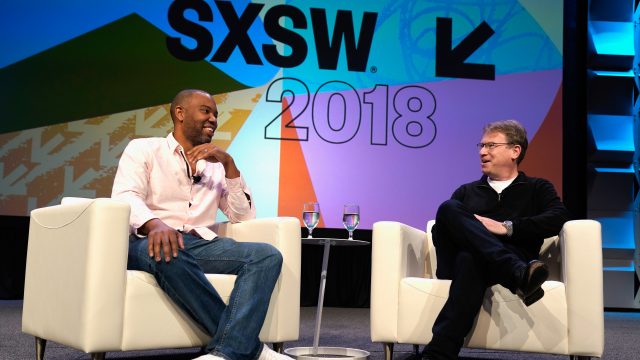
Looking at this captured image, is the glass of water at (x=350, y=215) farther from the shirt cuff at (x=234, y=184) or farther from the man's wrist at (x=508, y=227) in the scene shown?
the man's wrist at (x=508, y=227)

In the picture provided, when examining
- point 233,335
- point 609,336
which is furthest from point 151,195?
point 609,336

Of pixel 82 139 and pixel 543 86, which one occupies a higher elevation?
pixel 543 86

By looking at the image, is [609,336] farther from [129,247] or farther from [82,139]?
[82,139]

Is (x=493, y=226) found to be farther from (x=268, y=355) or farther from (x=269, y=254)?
(x=268, y=355)

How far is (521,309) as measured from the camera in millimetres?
2768

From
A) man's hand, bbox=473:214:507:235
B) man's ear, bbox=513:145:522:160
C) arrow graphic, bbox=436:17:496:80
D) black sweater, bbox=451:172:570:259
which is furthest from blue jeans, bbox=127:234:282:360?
arrow graphic, bbox=436:17:496:80

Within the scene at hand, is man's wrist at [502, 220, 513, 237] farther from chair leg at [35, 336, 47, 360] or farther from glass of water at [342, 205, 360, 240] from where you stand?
chair leg at [35, 336, 47, 360]

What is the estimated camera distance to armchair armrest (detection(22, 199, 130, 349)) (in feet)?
7.75

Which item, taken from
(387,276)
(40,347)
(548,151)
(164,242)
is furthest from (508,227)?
(548,151)

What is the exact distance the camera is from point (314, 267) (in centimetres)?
594

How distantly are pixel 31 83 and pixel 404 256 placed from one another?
3855 mm

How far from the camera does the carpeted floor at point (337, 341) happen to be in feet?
10.2

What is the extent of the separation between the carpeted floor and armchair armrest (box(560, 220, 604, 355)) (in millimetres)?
674

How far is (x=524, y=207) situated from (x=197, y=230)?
1.33m
